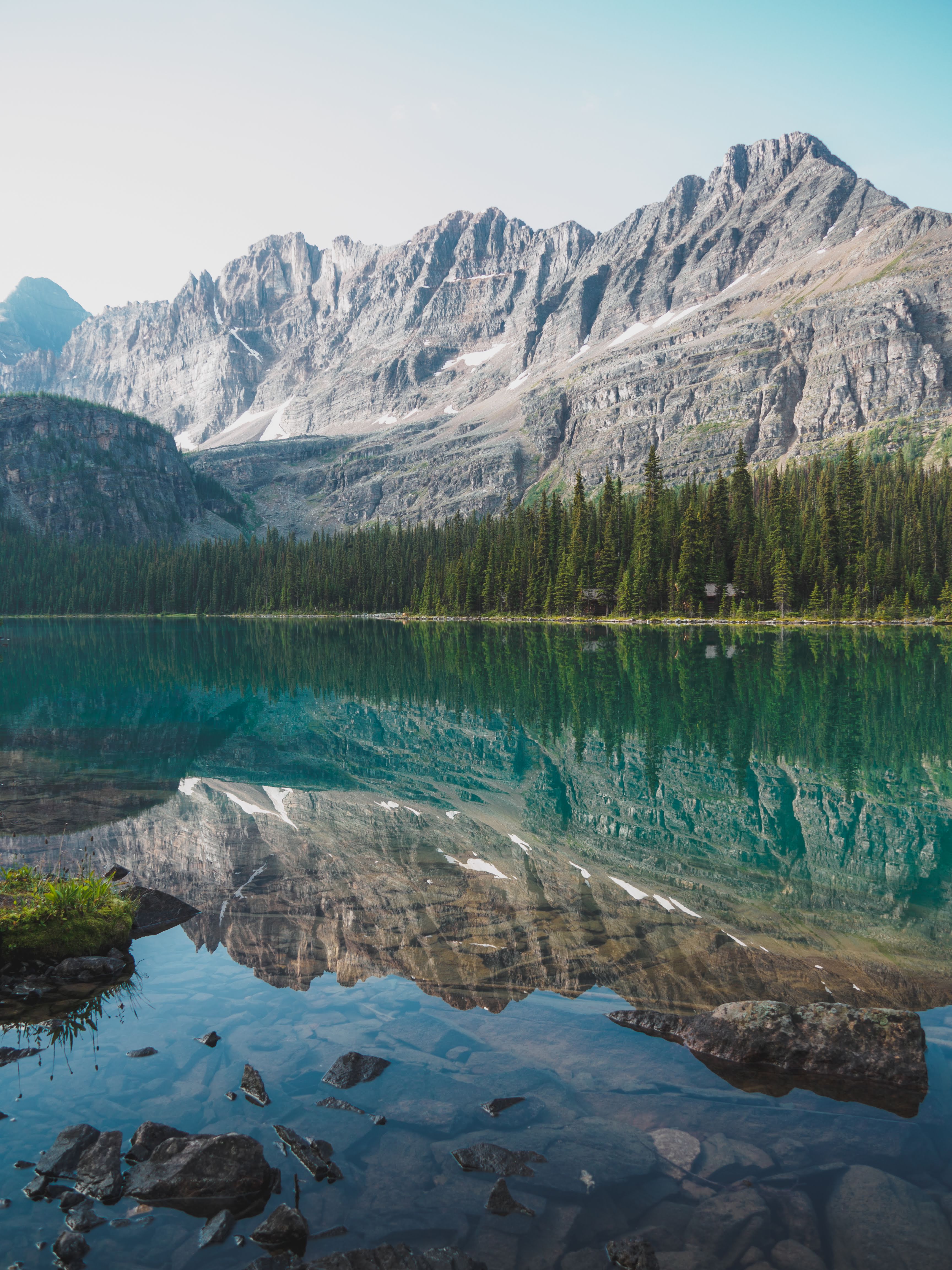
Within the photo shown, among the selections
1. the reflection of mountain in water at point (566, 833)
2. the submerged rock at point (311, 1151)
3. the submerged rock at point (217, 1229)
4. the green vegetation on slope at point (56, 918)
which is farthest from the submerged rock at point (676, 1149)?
the green vegetation on slope at point (56, 918)

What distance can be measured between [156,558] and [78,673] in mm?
154152

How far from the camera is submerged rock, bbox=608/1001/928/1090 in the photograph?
7598 millimetres

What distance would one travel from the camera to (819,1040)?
7.89 metres

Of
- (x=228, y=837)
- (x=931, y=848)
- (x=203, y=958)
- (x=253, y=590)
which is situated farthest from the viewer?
(x=253, y=590)

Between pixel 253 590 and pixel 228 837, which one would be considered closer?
pixel 228 837

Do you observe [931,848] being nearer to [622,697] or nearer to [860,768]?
[860,768]

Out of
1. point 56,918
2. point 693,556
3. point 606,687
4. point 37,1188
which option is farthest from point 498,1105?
point 693,556

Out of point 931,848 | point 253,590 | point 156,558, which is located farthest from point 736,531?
point 156,558

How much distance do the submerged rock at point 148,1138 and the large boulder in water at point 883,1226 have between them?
5.46 metres

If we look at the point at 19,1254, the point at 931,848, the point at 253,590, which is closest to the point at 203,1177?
the point at 19,1254

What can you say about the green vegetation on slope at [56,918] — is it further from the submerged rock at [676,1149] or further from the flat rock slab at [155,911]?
the submerged rock at [676,1149]

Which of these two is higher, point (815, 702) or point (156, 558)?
point (156, 558)

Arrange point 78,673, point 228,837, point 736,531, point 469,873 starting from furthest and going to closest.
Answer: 1. point 736,531
2. point 78,673
3. point 228,837
4. point 469,873

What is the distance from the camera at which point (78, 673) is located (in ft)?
174
